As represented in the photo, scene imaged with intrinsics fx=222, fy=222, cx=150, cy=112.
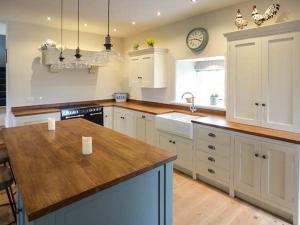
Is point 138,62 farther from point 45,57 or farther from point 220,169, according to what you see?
point 220,169

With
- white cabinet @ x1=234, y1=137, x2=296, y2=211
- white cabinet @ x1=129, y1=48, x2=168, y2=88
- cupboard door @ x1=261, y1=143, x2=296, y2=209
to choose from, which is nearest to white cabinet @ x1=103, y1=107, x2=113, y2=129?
white cabinet @ x1=129, y1=48, x2=168, y2=88

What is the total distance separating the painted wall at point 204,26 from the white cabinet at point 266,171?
1.56m

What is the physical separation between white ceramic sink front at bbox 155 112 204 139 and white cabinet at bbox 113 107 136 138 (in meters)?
0.80

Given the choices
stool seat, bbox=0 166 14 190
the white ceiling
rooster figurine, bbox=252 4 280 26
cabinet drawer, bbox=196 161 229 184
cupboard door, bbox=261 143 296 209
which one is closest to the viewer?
stool seat, bbox=0 166 14 190

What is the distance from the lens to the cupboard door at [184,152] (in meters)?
3.28

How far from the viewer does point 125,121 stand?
4.67 metres

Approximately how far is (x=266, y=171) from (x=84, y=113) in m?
3.34

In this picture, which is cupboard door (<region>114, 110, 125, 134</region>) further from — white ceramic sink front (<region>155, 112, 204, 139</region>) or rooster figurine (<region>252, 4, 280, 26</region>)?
rooster figurine (<region>252, 4, 280, 26</region>)

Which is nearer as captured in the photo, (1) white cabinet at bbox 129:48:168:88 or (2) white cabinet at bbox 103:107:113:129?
(1) white cabinet at bbox 129:48:168:88

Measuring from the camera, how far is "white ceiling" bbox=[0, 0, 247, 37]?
310 centimetres

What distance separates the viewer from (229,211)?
2473 mm

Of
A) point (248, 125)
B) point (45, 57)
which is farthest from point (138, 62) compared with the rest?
point (248, 125)

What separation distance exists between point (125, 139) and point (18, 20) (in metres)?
3.44

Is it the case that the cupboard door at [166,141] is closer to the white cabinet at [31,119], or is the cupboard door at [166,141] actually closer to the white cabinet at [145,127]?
the white cabinet at [145,127]
